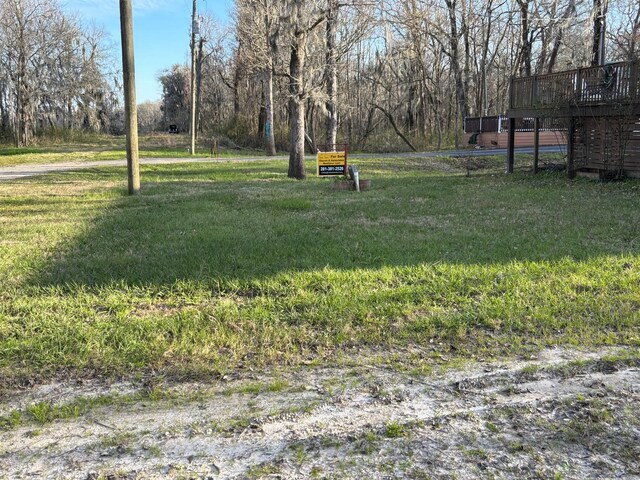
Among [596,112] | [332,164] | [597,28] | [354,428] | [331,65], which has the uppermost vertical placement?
[597,28]

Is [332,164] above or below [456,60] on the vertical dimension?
below

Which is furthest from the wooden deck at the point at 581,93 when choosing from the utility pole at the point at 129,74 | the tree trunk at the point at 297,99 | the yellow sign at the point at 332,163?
the utility pole at the point at 129,74

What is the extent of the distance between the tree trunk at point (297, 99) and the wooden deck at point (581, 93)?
6.57 metres

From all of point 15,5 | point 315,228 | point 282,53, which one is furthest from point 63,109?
point 315,228

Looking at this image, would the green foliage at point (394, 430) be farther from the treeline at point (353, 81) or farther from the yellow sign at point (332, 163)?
the treeline at point (353, 81)

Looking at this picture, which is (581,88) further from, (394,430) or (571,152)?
(394,430)

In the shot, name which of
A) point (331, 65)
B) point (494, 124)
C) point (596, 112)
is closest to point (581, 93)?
point (596, 112)

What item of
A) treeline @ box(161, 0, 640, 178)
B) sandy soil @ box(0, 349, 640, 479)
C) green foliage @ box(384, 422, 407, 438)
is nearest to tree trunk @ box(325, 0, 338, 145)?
treeline @ box(161, 0, 640, 178)

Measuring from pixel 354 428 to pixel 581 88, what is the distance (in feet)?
46.2

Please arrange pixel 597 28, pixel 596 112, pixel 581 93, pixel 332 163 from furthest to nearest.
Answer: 1. pixel 597 28
2. pixel 332 163
3. pixel 581 93
4. pixel 596 112

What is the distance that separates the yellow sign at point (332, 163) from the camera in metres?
15.0

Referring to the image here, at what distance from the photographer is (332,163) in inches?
590

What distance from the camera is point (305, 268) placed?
5988mm

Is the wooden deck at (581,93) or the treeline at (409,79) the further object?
the treeline at (409,79)
